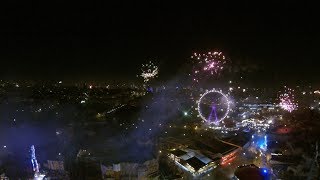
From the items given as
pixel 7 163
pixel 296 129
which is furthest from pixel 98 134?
pixel 296 129

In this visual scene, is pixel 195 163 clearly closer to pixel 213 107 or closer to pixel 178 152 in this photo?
pixel 178 152

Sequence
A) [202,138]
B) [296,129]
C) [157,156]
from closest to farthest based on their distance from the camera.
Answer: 1. [157,156]
2. [202,138]
3. [296,129]

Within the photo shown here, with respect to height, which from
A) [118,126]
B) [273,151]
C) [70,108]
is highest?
[70,108]

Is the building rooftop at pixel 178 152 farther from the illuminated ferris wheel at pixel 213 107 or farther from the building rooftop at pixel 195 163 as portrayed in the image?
the illuminated ferris wheel at pixel 213 107

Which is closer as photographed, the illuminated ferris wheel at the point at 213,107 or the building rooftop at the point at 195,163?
the building rooftop at the point at 195,163

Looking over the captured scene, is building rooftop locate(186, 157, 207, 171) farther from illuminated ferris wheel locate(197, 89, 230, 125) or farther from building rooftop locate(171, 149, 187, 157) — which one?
illuminated ferris wheel locate(197, 89, 230, 125)

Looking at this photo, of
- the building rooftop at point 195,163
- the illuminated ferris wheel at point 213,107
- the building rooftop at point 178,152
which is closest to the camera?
the building rooftop at point 195,163

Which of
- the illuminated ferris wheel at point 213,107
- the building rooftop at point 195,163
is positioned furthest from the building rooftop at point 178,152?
the illuminated ferris wheel at point 213,107

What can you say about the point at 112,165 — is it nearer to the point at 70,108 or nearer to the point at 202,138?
the point at 202,138

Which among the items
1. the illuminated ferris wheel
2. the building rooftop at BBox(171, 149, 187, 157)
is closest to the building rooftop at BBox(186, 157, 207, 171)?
the building rooftop at BBox(171, 149, 187, 157)
